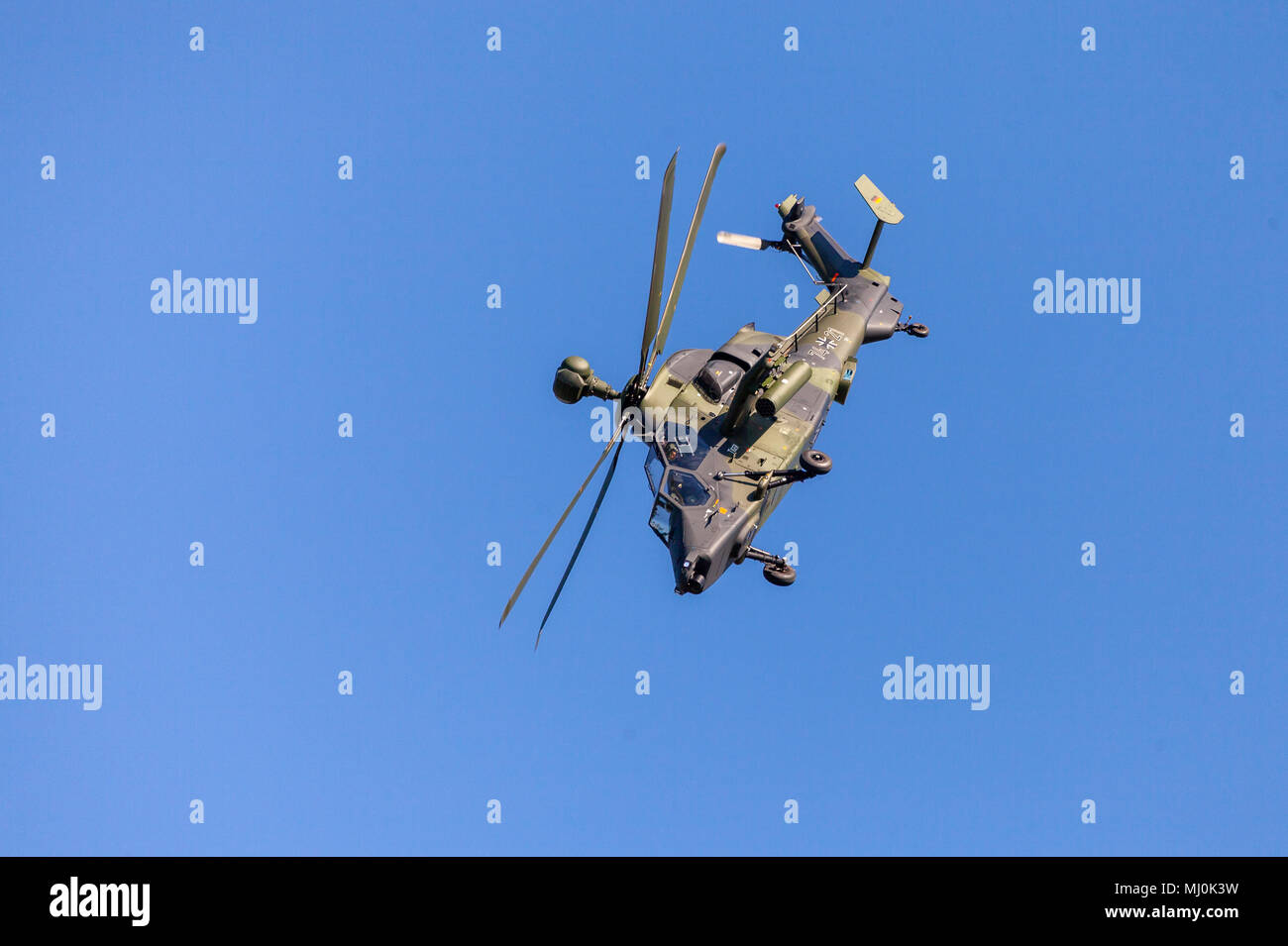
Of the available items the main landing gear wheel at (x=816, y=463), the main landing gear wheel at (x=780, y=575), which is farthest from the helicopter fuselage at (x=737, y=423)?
the main landing gear wheel at (x=816, y=463)

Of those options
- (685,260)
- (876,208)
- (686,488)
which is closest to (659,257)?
(685,260)

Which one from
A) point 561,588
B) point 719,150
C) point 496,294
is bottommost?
point 561,588

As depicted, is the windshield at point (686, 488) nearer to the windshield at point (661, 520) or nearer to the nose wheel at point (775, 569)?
the windshield at point (661, 520)

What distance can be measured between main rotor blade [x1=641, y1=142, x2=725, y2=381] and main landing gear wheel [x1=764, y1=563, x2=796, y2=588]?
7682mm

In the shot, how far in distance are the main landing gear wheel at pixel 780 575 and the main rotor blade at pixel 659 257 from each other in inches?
325

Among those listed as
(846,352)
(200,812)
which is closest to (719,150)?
(846,352)

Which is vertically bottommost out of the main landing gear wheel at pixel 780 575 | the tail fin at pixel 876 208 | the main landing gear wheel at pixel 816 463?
the main landing gear wheel at pixel 780 575

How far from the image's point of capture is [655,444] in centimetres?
4403

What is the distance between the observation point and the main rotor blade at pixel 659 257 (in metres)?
37.0

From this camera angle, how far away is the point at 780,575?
133 feet

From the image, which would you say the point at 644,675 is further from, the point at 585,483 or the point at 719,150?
the point at 719,150

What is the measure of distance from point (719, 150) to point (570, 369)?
9.12m

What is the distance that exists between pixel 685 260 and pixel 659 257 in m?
1.69

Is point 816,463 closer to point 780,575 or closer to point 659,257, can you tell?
point 780,575
